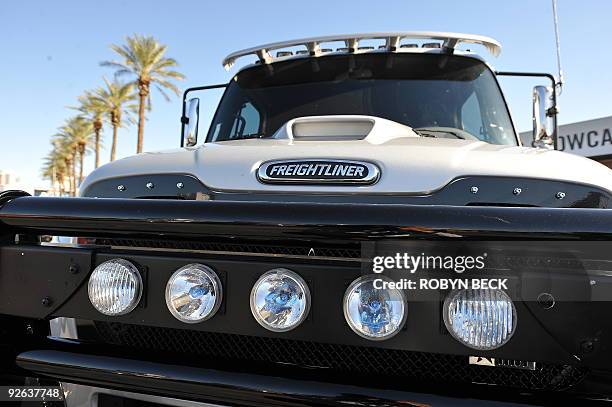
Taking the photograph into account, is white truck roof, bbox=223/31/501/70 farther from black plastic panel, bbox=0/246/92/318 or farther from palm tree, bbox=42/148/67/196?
palm tree, bbox=42/148/67/196

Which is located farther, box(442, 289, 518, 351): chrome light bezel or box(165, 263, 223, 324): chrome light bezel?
box(165, 263, 223, 324): chrome light bezel

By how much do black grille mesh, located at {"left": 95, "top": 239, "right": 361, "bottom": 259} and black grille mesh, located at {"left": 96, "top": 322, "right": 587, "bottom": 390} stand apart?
277mm

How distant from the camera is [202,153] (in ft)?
7.94

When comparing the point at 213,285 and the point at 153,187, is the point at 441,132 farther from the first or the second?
the point at 213,285

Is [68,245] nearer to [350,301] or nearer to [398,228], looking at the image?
[350,301]

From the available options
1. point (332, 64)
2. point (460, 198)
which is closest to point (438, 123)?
point (332, 64)

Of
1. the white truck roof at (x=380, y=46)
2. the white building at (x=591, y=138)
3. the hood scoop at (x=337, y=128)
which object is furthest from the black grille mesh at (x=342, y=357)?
the white building at (x=591, y=138)

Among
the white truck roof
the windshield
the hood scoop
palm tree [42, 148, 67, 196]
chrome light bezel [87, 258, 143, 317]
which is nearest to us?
chrome light bezel [87, 258, 143, 317]

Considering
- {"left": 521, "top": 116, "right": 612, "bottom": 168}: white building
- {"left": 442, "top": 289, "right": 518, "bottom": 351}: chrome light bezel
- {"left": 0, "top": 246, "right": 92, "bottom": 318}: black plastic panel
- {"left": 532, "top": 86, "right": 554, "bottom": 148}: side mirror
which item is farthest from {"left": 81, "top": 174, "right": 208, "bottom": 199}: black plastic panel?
{"left": 521, "top": 116, "right": 612, "bottom": 168}: white building

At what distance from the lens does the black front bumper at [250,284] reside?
55.1 inches

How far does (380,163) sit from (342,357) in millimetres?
754

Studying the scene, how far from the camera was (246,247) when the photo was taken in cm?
167

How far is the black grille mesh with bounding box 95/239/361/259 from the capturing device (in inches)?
62.5

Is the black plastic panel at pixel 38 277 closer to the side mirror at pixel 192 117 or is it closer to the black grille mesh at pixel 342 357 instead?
the black grille mesh at pixel 342 357
